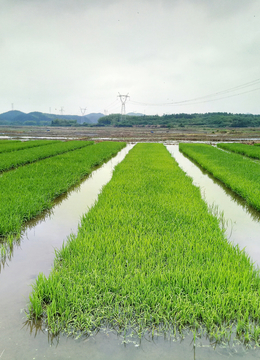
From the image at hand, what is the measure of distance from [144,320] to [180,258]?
91cm

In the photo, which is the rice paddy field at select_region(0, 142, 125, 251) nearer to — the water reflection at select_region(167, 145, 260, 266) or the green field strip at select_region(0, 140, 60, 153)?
the water reflection at select_region(167, 145, 260, 266)

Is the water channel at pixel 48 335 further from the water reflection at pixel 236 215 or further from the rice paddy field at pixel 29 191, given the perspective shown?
the rice paddy field at pixel 29 191

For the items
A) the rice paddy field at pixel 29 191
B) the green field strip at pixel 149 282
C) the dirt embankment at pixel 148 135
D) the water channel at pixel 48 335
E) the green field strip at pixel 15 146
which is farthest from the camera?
the dirt embankment at pixel 148 135

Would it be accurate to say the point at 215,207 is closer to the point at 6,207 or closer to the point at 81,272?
the point at 81,272

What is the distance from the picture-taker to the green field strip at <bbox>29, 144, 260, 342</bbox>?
6.26ft

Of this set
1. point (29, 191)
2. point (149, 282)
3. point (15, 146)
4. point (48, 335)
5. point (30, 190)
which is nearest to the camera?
point (48, 335)

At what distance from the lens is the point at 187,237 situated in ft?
10.6

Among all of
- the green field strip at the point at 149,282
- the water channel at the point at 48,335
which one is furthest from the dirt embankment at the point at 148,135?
the green field strip at the point at 149,282

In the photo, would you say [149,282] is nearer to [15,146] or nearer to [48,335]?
[48,335]

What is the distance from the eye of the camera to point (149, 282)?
2246 mm

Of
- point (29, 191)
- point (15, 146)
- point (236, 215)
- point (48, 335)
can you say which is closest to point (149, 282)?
point (48, 335)

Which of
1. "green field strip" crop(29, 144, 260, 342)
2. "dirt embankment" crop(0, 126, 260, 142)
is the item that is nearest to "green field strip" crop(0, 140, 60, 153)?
"dirt embankment" crop(0, 126, 260, 142)

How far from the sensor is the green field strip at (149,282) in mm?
1908

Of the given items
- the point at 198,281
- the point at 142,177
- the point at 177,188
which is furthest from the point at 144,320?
the point at 142,177
